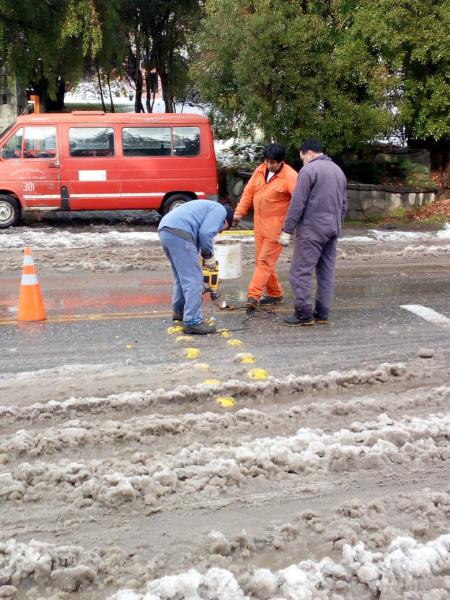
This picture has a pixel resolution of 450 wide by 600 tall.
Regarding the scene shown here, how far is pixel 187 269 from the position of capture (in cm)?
696

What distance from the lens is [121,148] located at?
14516mm

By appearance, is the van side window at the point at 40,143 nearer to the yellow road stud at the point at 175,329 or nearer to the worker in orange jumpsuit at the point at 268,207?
the worker in orange jumpsuit at the point at 268,207

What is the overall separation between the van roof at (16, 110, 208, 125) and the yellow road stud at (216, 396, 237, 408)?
397 inches

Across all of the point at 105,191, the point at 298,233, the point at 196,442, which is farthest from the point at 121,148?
the point at 196,442

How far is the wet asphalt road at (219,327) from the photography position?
21.3 feet

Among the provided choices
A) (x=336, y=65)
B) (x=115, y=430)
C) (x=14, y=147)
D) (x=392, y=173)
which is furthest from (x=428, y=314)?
(x=392, y=173)

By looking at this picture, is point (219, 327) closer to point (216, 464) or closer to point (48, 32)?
point (216, 464)

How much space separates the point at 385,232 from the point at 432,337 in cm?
715

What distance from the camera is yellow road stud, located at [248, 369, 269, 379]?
586 cm

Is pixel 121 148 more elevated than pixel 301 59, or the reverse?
pixel 301 59

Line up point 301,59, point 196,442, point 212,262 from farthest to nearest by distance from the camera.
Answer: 1. point 301,59
2. point 212,262
3. point 196,442

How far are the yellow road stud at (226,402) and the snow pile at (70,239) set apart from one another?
753 cm

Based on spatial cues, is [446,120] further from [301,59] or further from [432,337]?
[432,337]

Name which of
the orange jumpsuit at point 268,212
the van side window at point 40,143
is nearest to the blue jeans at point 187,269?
the orange jumpsuit at point 268,212
